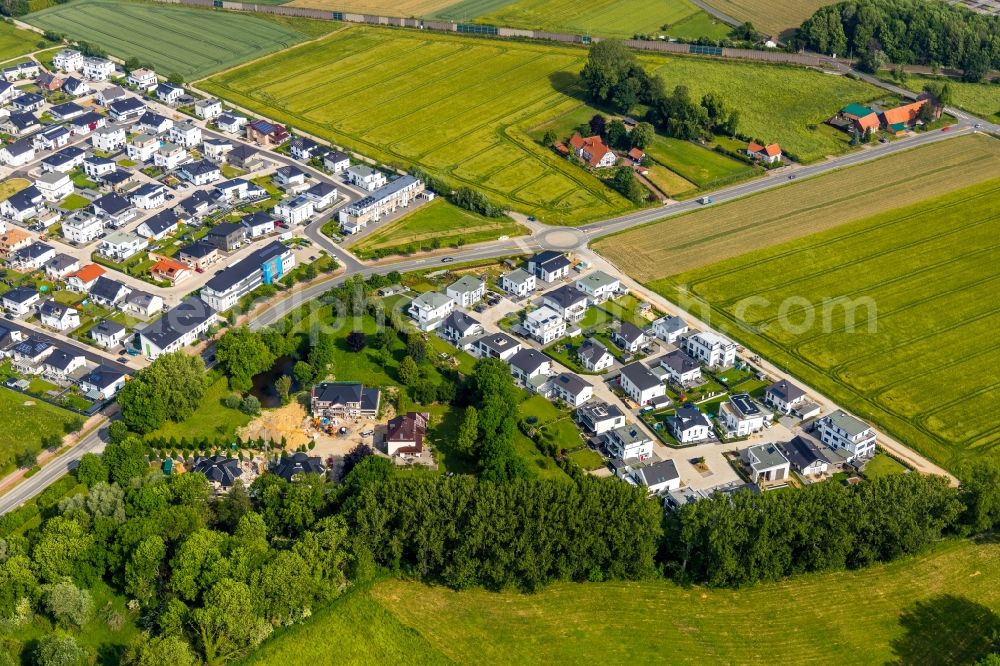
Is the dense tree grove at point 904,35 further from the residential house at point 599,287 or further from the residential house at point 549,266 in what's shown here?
the residential house at point 599,287

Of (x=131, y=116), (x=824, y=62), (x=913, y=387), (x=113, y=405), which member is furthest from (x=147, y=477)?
(x=824, y=62)

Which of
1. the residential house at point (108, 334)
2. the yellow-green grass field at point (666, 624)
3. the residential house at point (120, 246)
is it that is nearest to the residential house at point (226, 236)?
the residential house at point (120, 246)

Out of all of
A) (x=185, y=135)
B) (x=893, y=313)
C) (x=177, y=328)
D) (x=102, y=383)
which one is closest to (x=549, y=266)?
(x=893, y=313)

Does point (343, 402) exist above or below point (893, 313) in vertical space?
below

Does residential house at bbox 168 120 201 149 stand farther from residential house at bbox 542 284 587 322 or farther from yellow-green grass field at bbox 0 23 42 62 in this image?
residential house at bbox 542 284 587 322

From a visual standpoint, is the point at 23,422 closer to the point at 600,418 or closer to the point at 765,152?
the point at 600,418

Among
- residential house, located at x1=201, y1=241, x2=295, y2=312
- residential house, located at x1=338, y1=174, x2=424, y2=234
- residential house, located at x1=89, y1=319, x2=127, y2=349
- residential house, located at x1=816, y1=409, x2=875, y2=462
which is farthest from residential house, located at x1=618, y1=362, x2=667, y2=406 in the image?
residential house, located at x1=89, y1=319, x2=127, y2=349

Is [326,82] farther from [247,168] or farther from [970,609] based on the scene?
[970,609]
